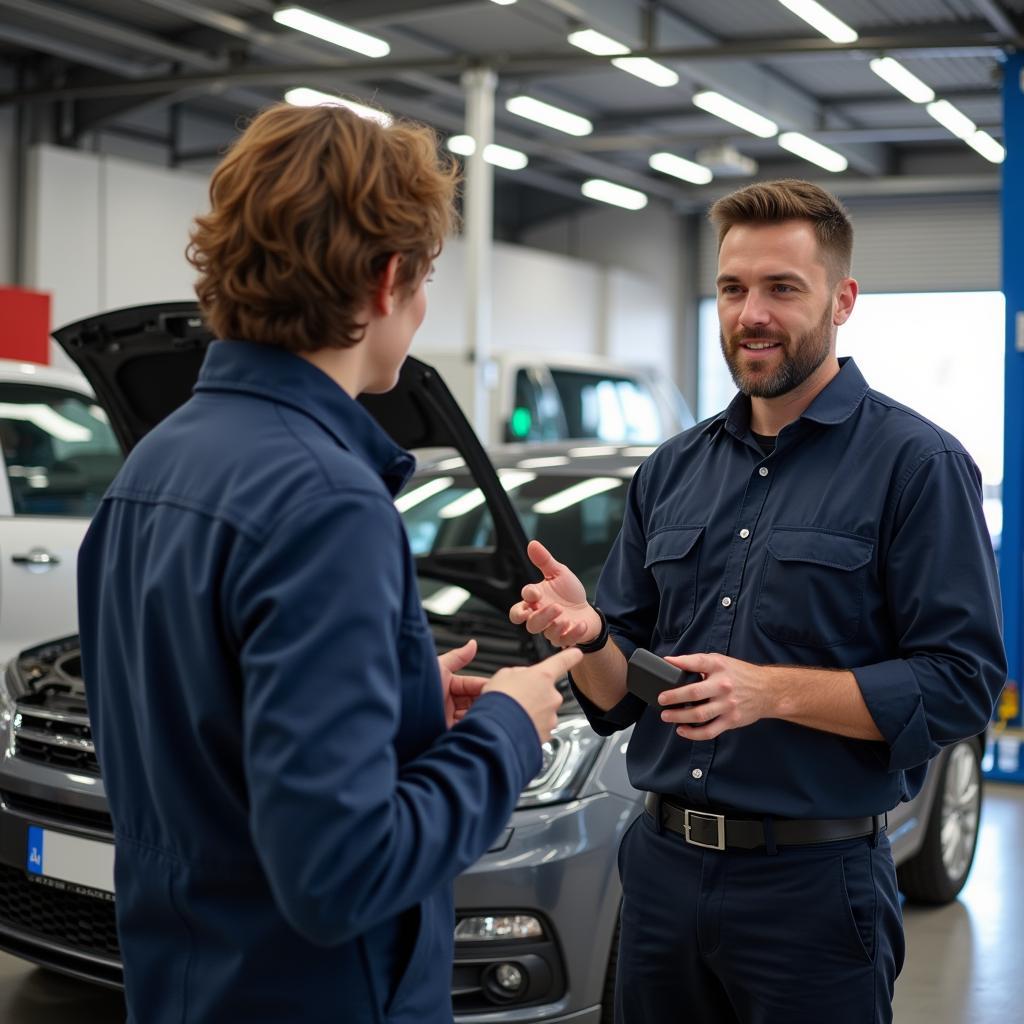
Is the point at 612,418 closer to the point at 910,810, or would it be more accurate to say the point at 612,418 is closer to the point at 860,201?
the point at 910,810

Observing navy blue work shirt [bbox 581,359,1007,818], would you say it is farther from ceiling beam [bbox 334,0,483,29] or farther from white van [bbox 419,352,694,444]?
white van [bbox 419,352,694,444]

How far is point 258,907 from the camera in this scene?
1.21m

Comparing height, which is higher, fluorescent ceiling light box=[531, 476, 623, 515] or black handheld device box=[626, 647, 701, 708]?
fluorescent ceiling light box=[531, 476, 623, 515]

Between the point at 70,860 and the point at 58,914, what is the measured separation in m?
0.17

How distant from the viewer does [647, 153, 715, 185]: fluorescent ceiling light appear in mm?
14547

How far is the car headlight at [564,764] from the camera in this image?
9.69ft

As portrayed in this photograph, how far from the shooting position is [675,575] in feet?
6.95

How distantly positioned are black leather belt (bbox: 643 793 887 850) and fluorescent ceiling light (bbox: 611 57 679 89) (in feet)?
26.7

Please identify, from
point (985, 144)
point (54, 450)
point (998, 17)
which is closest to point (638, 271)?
point (985, 144)

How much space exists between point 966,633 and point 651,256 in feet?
55.0

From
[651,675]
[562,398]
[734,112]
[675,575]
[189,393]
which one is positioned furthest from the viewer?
[734,112]

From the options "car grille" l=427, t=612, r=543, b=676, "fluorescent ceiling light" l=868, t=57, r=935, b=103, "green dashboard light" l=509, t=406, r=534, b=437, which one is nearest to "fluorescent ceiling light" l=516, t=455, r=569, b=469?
"car grille" l=427, t=612, r=543, b=676

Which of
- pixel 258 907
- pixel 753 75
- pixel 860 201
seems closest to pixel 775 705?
pixel 258 907

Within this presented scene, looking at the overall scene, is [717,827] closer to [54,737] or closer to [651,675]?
[651,675]
